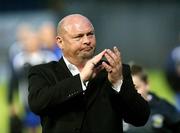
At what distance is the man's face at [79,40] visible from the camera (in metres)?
3.22

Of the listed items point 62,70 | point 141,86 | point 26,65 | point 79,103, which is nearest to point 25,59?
point 26,65

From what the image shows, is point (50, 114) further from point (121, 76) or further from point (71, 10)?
point (71, 10)

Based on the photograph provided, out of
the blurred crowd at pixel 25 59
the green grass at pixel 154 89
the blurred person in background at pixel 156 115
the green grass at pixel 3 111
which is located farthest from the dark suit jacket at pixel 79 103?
the green grass at pixel 3 111

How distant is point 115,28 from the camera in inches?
344

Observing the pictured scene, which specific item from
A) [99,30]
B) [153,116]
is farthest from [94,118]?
[99,30]

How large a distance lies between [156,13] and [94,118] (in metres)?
5.73

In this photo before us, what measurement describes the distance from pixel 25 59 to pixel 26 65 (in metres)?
0.08

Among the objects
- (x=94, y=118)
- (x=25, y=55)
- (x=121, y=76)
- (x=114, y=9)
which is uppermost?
(x=121, y=76)

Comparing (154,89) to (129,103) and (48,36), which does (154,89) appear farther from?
(129,103)

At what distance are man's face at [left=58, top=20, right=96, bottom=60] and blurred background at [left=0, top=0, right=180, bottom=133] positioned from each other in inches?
205

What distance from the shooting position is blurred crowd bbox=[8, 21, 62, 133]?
862 centimetres

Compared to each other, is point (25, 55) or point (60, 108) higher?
point (60, 108)

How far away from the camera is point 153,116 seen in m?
4.92

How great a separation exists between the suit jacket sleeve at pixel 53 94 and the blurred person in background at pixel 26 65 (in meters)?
5.31
